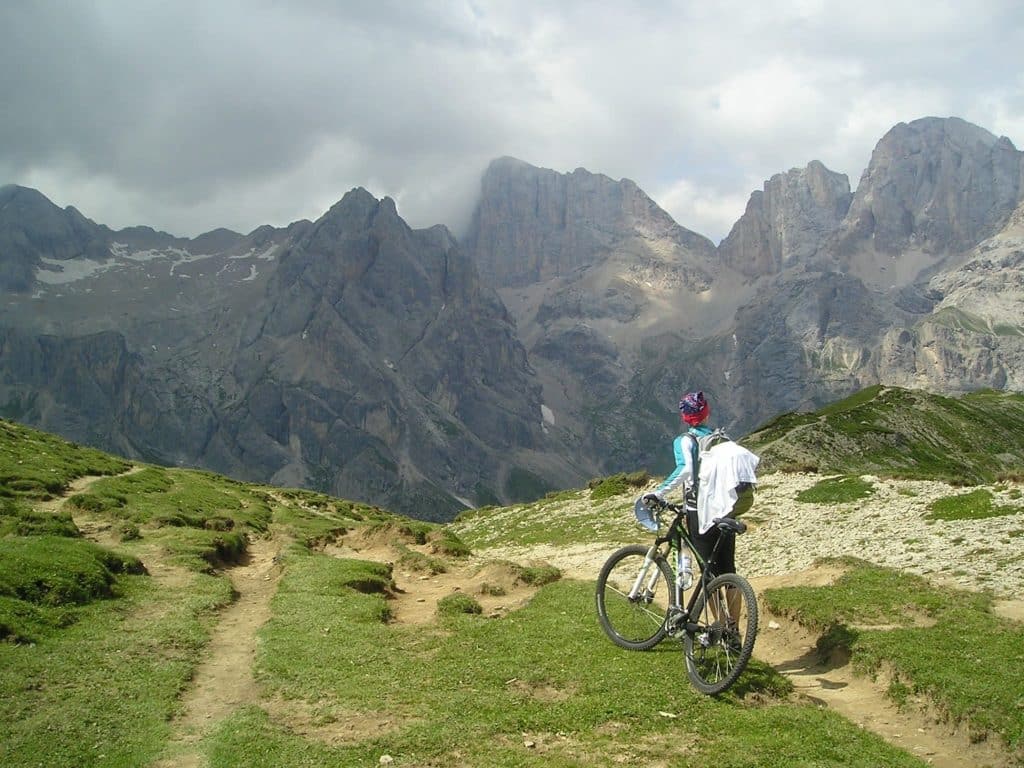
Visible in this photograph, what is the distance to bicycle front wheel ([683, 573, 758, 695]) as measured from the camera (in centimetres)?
1210

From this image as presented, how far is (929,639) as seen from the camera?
14.6 m

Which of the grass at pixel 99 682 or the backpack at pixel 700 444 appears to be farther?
the backpack at pixel 700 444

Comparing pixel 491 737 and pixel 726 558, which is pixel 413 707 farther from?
pixel 726 558

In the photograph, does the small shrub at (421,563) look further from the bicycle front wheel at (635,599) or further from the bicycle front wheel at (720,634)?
the bicycle front wheel at (720,634)

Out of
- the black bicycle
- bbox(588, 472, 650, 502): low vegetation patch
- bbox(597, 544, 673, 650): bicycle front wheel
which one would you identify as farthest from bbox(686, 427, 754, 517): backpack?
bbox(588, 472, 650, 502): low vegetation patch

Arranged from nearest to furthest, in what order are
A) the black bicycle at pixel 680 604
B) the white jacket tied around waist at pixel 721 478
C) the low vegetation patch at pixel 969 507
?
the black bicycle at pixel 680 604 → the white jacket tied around waist at pixel 721 478 → the low vegetation patch at pixel 969 507

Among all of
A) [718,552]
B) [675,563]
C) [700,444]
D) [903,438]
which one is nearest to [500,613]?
[675,563]

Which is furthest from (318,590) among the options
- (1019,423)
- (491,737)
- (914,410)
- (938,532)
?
(1019,423)

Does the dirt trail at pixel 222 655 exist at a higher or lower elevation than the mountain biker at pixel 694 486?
lower

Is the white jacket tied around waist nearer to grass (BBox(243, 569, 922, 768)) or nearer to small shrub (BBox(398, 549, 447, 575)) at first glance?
grass (BBox(243, 569, 922, 768))

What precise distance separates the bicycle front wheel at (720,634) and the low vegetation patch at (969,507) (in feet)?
67.0

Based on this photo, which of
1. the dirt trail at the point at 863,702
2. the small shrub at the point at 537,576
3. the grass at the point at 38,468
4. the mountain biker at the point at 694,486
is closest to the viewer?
the dirt trail at the point at 863,702

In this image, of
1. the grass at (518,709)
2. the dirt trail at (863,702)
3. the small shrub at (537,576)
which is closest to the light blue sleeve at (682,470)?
the grass at (518,709)

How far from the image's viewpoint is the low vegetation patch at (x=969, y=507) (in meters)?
28.1
